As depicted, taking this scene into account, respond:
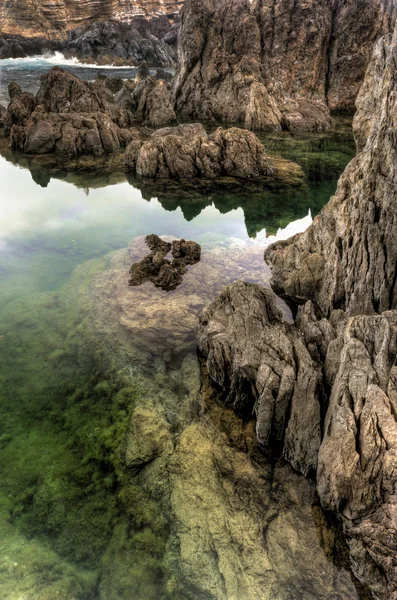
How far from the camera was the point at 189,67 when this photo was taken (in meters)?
46.7

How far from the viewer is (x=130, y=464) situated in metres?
8.98

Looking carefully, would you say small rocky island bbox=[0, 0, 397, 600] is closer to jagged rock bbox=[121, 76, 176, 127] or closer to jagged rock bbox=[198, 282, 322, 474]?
jagged rock bbox=[198, 282, 322, 474]

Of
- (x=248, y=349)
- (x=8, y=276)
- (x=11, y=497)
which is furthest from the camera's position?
(x=8, y=276)

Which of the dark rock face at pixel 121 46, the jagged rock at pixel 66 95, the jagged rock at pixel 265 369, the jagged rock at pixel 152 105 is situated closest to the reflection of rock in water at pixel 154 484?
the jagged rock at pixel 265 369

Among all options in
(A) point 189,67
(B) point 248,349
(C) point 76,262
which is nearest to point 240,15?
(A) point 189,67

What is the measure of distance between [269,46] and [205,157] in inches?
1079

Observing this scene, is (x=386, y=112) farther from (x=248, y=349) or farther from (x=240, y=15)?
(x=240, y=15)

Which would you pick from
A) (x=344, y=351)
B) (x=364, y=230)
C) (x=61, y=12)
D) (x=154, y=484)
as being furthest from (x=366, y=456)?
(x=61, y=12)

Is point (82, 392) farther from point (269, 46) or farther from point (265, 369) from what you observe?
point (269, 46)

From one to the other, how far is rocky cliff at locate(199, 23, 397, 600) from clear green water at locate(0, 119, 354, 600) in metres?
2.02

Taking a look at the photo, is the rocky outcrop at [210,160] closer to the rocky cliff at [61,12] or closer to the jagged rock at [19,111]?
the jagged rock at [19,111]

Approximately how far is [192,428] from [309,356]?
3.43 m

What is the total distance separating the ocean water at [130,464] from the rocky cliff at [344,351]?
2.08 feet

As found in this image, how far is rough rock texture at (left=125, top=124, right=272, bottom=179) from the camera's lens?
28.1 m
